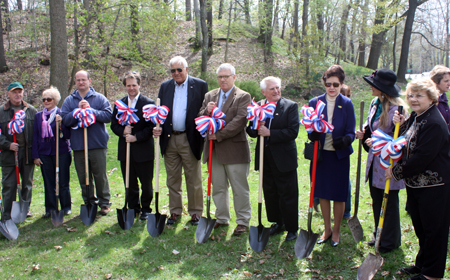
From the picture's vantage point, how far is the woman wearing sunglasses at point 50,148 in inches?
215

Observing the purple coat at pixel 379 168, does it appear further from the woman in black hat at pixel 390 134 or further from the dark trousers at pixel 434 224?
the dark trousers at pixel 434 224

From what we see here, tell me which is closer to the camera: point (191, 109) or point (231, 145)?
point (231, 145)

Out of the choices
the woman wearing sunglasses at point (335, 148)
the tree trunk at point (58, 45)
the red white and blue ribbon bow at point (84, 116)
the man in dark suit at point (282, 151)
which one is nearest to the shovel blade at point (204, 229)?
the man in dark suit at point (282, 151)

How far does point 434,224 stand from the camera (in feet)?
10.4

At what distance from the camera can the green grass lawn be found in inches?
150

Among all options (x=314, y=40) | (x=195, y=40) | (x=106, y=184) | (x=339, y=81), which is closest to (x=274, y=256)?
(x=339, y=81)

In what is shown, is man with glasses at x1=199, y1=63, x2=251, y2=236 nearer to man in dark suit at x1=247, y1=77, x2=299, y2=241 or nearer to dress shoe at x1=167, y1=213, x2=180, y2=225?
man in dark suit at x1=247, y1=77, x2=299, y2=241

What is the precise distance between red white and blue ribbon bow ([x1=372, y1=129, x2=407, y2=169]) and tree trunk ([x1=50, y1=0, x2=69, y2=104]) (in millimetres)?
8639

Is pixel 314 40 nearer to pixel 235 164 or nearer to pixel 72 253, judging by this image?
pixel 235 164

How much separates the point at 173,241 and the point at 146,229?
2.05 ft

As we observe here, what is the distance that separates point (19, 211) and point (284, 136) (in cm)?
442

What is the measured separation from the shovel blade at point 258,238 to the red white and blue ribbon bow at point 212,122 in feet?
4.60

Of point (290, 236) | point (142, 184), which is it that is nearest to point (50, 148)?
point (142, 184)

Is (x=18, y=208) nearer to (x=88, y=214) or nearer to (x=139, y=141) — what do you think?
(x=88, y=214)
